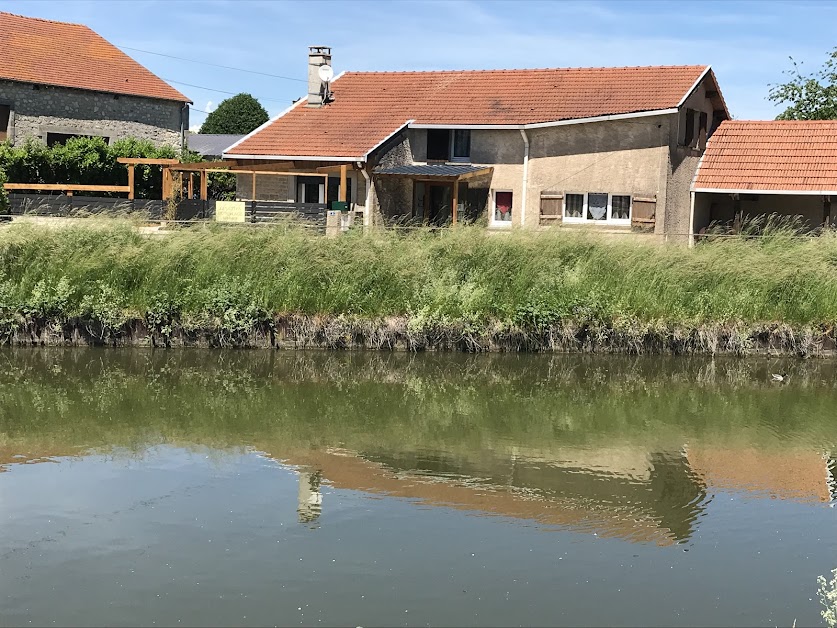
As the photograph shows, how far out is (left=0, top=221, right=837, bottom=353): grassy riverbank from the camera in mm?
17672

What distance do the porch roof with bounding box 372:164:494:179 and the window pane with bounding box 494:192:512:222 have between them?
79 cm

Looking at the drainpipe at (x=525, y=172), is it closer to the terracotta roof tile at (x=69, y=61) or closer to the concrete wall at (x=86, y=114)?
the terracotta roof tile at (x=69, y=61)

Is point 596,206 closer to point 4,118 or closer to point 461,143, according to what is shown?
point 461,143

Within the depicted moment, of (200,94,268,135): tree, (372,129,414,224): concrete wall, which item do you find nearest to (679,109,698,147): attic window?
(372,129,414,224): concrete wall

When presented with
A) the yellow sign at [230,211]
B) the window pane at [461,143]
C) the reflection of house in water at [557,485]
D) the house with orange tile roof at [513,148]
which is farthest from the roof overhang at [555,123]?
the reflection of house in water at [557,485]

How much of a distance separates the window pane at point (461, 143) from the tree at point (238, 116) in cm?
4128

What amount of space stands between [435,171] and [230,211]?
564 cm

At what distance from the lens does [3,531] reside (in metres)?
8.64

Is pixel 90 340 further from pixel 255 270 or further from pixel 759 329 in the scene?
pixel 759 329

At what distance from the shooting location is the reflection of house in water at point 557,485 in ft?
31.5

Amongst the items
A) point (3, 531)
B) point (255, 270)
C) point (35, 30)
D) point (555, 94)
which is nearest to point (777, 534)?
point (3, 531)

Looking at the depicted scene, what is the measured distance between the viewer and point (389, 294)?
18.4 metres

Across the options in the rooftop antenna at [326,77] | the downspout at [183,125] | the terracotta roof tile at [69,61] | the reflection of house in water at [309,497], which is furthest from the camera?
the downspout at [183,125]

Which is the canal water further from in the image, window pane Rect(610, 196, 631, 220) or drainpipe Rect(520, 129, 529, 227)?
drainpipe Rect(520, 129, 529, 227)
